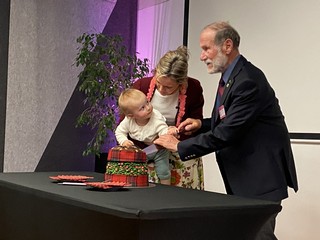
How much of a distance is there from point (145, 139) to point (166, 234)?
1.13m

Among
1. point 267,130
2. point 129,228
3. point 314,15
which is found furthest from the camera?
point 314,15

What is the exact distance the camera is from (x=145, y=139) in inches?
101

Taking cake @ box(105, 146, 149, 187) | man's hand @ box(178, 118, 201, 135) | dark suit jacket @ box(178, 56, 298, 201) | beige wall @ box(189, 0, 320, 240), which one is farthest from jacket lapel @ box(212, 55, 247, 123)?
beige wall @ box(189, 0, 320, 240)

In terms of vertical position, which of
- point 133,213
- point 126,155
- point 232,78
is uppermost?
point 232,78

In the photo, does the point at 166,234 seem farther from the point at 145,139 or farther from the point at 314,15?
the point at 314,15

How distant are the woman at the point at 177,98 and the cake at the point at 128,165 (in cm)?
59

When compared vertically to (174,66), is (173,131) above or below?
below

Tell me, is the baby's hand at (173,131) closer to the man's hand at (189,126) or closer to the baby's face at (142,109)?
the man's hand at (189,126)

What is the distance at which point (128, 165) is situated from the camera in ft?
6.61

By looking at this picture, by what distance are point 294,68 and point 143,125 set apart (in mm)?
1547

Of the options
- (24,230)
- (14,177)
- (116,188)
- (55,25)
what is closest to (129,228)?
(116,188)

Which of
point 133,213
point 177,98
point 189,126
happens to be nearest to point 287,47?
point 177,98

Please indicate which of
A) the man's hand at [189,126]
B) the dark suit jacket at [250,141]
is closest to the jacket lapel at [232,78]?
the dark suit jacket at [250,141]

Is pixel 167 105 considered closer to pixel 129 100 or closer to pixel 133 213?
pixel 129 100
